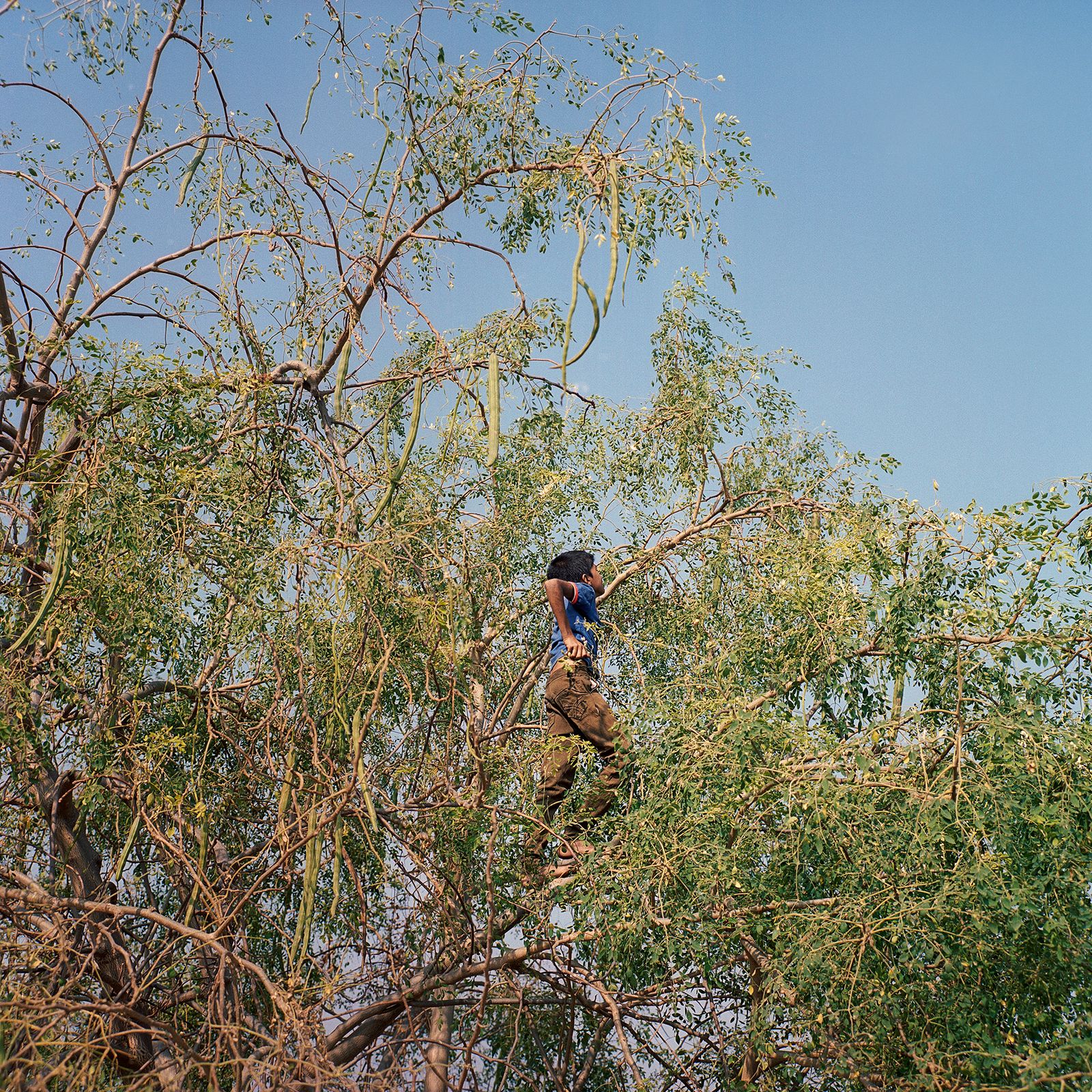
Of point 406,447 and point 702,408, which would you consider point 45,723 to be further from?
point 702,408

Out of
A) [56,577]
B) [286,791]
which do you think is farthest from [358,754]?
[56,577]

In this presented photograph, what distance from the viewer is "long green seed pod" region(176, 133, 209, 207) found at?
549 cm

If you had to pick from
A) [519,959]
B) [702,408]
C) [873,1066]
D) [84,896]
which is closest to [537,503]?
[702,408]

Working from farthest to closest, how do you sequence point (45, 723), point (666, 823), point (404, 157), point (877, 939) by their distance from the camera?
point (404, 157)
point (45, 723)
point (666, 823)
point (877, 939)

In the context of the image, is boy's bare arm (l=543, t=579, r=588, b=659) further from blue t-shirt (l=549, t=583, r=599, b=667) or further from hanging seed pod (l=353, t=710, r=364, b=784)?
hanging seed pod (l=353, t=710, r=364, b=784)

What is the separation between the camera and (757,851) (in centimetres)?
378

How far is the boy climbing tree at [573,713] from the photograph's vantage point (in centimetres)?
418

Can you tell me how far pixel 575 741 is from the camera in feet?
14.0

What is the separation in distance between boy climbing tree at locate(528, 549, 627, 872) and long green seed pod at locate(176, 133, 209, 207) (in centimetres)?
260

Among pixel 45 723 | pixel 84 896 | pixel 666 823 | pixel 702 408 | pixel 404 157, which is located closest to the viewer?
pixel 666 823

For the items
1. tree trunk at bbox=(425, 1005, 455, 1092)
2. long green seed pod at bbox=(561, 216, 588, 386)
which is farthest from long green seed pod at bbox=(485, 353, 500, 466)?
Result: tree trunk at bbox=(425, 1005, 455, 1092)

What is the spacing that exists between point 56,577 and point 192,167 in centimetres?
267

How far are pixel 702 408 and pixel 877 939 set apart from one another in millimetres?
3640

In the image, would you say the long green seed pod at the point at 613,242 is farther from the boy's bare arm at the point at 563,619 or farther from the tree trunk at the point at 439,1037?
the tree trunk at the point at 439,1037
